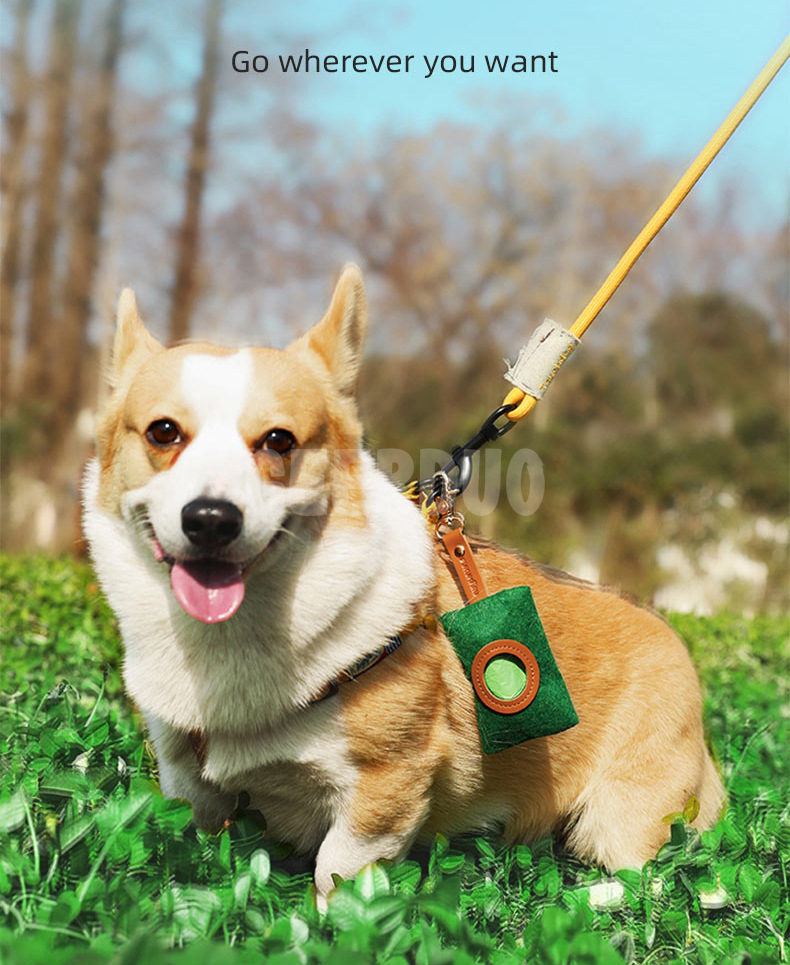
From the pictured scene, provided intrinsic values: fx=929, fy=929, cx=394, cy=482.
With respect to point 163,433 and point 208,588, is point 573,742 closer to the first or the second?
point 208,588

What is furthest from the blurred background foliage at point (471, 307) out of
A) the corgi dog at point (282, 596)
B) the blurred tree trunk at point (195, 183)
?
the corgi dog at point (282, 596)

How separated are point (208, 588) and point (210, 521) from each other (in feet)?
0.73

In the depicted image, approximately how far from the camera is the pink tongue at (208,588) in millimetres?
2217

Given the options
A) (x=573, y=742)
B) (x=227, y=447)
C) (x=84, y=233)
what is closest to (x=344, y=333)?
(x=227, y=447)

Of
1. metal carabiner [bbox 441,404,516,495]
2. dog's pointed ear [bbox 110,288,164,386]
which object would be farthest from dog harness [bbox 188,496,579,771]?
dog's pointed ear [bbox 110,288,164,386]

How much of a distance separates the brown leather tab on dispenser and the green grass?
73 cm

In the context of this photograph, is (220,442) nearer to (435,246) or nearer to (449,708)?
(449,708)

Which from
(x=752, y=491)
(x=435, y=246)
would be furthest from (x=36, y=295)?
(x=752, y=491)

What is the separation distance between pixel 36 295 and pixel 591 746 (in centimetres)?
1181

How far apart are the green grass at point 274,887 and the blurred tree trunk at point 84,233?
9.42 m

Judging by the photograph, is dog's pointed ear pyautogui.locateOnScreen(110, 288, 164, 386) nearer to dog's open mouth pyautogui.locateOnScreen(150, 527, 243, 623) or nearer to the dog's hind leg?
dog's open mouth pyautogui.locateOnScreen(150, 527, 243, 623)

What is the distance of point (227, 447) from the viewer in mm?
2250

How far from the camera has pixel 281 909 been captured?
228cm

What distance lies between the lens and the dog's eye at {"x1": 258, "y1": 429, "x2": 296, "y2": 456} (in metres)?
2.35
